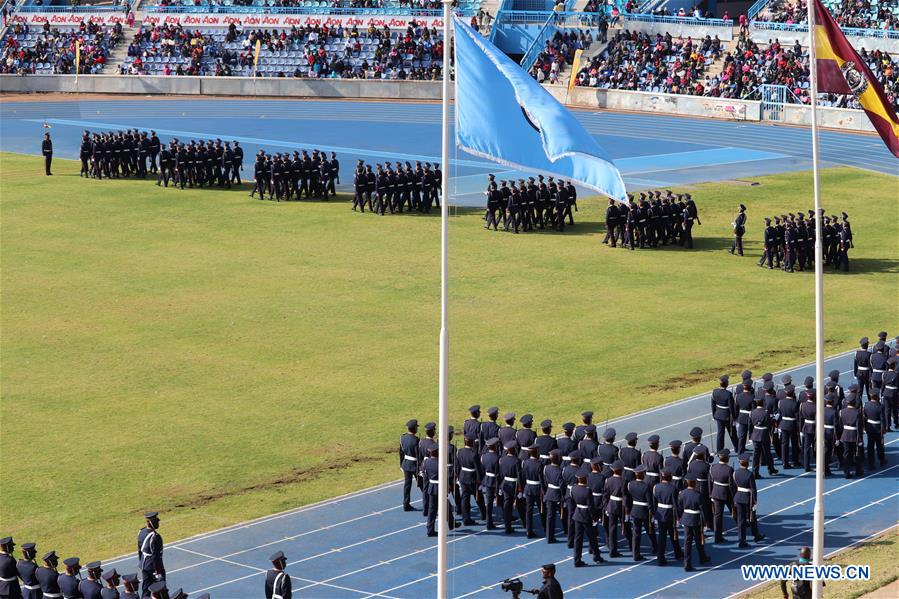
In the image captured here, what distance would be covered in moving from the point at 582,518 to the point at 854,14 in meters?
50.8

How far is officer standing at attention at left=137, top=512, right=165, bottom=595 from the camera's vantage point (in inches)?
606

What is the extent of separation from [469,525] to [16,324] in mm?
13331

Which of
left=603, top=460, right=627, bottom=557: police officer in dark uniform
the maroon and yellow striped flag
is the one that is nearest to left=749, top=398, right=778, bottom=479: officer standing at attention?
left=603, top=460, right=627, bottom=557: police officer in dark uniform

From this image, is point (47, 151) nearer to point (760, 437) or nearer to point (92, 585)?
point (760, 437)

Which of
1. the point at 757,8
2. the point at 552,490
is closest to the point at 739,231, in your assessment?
the point at 552,490

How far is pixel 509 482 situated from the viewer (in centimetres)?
1778

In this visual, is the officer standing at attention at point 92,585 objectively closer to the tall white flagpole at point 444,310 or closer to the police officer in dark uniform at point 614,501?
the tall white flagpole at point 444,310

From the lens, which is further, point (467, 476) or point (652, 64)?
point (652, 64)

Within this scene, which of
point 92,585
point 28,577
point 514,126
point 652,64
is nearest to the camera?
point 514,126

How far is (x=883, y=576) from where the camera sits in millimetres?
15992

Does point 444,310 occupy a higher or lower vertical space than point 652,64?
lower

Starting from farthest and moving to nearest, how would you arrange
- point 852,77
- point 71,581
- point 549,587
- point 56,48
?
point 56,48, point 852,77, point 71,581, point 549,587

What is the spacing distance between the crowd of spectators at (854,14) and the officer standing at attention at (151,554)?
163 ft

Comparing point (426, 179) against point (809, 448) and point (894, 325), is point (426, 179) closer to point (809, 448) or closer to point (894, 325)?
point (894, 325)
